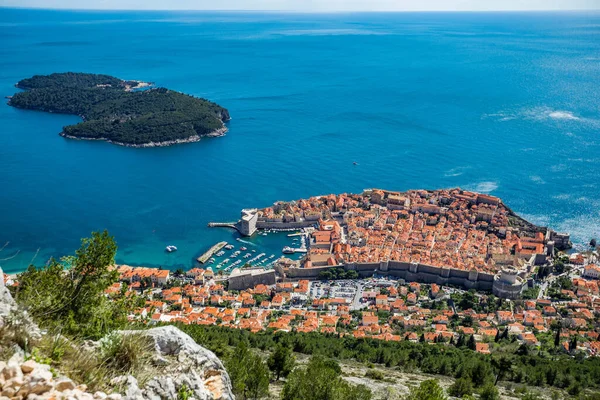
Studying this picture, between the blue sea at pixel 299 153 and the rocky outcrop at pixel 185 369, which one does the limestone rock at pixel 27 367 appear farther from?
the blue sea at pixel 299 153

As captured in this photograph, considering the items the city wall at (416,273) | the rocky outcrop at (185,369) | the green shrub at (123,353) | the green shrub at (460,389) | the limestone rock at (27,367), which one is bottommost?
the city wall at (416,273)

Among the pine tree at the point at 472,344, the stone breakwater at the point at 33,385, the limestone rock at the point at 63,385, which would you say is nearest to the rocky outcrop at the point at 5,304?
the stone breakwater at the point at 33,385

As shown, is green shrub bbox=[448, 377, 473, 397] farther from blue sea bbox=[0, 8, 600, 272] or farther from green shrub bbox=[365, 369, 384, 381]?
blue sea bbox=[0, 8, 600, 272]

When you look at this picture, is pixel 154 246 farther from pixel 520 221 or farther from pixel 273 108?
pixel 273 108

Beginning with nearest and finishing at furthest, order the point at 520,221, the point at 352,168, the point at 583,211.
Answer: the point at 520,221
the point at 583,211
the point at 352,168

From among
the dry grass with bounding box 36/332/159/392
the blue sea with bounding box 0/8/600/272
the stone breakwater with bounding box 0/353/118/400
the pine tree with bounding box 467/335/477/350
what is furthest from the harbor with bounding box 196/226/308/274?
the stone breakwater with bounding box 0/353/118/400

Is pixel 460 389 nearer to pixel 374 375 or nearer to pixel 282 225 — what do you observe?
pixel 374 375

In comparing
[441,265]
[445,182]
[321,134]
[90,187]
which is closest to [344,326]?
[441,265]
